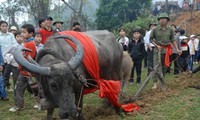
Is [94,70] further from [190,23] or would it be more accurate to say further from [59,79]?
[190,23]

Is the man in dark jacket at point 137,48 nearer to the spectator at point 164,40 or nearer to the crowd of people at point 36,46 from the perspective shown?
the crowd of people at point 36,46

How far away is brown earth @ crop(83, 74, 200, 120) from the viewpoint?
17.2 feet

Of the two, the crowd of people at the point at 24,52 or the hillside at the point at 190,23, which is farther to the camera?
the hillside at the point at 190,23

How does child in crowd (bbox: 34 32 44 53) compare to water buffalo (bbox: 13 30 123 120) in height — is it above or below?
above

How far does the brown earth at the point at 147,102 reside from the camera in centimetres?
523

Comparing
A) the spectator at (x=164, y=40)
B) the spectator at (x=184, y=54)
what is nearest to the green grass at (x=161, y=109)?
the spectator at (x=164, y=40)

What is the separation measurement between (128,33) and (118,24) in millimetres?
6365

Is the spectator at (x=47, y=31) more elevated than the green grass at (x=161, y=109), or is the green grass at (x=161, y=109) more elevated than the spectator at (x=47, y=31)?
the spectator at (x=47, y=31)

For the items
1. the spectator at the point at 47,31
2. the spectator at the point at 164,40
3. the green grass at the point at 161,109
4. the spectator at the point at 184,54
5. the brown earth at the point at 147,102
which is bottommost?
the green grass at the point at 161,109

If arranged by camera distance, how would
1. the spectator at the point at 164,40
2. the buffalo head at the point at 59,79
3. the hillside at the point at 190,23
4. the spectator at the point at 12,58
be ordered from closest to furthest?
1. the buffalo head at the point at 59,79
2. the spectator at the point at 12,58
3. the spectator at the point at 164,40
4. the hillside at the point at 190,23

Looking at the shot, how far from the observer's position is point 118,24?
2375cm

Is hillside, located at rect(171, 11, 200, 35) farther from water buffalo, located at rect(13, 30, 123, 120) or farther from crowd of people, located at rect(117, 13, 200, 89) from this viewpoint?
water buffalo, located at rect(13, 30, 123, 120)

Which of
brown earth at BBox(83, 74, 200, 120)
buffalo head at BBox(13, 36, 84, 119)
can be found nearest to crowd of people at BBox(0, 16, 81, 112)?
buffalo head at BBox(13, 36, 84, 119)

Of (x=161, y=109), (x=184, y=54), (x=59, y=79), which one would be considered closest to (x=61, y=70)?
(x=59, y=79)
